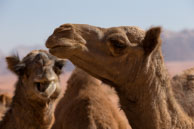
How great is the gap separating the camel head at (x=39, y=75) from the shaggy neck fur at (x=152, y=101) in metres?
1.33

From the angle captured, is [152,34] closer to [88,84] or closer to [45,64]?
[45,64]

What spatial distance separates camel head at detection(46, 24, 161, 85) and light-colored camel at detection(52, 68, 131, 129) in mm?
1306

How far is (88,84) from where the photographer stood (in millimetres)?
5781

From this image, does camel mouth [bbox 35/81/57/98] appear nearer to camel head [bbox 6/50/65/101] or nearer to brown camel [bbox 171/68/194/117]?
camel head [bbox 6/50/65/101]

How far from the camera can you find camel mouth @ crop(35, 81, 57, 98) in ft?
15.2

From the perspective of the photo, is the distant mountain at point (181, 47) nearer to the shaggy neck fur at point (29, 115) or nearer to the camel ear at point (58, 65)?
the camel ear at point (58, 65)

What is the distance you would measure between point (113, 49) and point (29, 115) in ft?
6.79

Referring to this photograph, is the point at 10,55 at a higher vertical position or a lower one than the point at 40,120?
higher

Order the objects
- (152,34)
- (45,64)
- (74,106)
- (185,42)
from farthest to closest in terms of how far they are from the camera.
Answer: (185,42), (74,106), (45,64), (152,34)

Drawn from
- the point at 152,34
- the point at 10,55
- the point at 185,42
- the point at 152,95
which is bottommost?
the point at 185,42

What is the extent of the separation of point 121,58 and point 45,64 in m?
1.57

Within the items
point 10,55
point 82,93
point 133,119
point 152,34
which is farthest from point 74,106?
point 152,34

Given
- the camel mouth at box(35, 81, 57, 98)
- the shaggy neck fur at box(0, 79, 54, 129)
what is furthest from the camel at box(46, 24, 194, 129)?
the shaggy neck fur at box(0, 79, 54, 129)

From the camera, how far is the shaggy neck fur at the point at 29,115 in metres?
4.92
